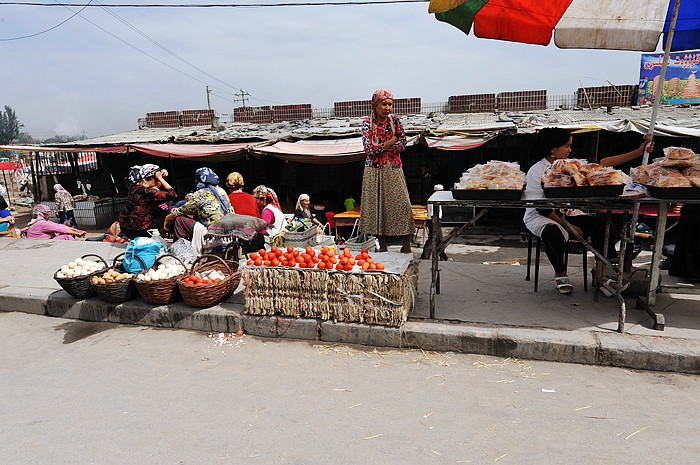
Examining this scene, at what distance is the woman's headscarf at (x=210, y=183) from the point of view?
6109mm

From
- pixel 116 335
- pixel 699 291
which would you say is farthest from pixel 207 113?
pixel 699 291

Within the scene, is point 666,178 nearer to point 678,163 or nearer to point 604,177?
point 678,163

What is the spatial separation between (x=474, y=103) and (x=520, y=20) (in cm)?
1156

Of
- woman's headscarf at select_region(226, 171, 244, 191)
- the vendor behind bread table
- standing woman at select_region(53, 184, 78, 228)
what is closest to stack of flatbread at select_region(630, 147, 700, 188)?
the vendor behind bread table

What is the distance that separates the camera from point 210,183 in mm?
6211

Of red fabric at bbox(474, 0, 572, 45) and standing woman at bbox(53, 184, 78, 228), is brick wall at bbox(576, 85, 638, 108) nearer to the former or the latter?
red fabric at bbox(474, 0, 572, 45)

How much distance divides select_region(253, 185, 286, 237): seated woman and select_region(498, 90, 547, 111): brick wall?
11.0 meters

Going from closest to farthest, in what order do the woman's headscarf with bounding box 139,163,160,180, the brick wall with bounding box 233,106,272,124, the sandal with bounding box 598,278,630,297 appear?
the sandal with bounding box 598,278,630,297 < the woman's headscarf with bounding box 139,163,160,180 < the brick wall with bounding box 233,106,272,124

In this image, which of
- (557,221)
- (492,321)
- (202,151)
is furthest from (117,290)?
(202,151)

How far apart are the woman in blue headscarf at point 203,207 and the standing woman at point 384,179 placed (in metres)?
2.23

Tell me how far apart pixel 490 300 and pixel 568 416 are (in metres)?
1.91

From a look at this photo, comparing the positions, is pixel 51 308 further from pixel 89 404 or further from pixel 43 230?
pixel 43 230

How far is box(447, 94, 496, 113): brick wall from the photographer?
50.3 ft

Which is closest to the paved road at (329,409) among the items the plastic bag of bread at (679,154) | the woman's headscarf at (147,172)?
the plastic bag of bread at (679,154)
